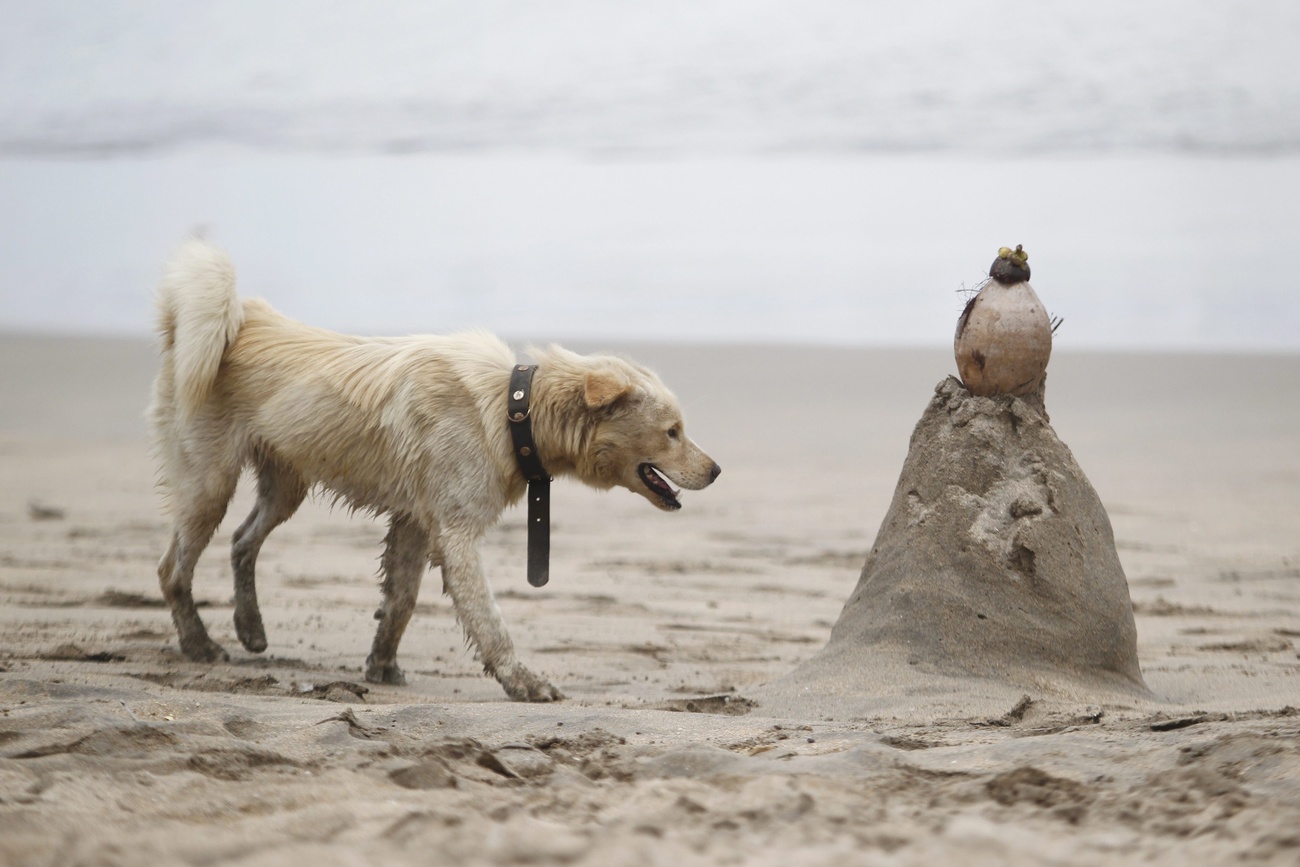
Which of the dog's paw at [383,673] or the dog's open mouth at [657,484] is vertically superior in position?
the dog's open mouth at [657,484]

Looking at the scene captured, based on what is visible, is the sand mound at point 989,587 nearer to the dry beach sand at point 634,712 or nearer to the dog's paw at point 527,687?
the dry beach sand at point 634,712

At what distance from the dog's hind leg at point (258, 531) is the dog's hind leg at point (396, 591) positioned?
19.9 inches

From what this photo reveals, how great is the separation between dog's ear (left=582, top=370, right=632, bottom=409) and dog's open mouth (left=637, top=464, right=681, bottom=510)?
1.18 ft

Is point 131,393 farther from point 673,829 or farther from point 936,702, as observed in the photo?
point 673,829

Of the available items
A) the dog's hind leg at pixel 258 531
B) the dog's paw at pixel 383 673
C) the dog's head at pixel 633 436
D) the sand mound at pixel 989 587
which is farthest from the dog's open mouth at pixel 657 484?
the dog's hind leg at pixel 258 531

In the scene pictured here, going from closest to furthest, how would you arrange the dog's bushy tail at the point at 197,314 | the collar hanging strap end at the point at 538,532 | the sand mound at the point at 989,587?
the sand mound at the point at 989,587, the collar hanging strap end at the point at 538,532, the dog's bushy tail at the point at 197,314

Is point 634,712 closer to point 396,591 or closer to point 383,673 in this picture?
point 383,673

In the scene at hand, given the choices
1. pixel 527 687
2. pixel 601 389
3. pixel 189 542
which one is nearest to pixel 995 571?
pixel 601 389

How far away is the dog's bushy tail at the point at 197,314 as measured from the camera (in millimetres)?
5551

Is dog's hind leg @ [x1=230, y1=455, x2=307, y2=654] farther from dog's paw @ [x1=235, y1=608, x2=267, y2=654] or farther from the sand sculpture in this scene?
the sand sculpture

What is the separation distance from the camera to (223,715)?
387 centimetres

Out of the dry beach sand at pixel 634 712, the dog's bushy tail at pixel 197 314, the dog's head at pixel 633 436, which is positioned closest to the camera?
the dry beach sand at pixel 634 712

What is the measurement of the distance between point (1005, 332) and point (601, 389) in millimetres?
1602

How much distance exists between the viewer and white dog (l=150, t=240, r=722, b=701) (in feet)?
17.1
